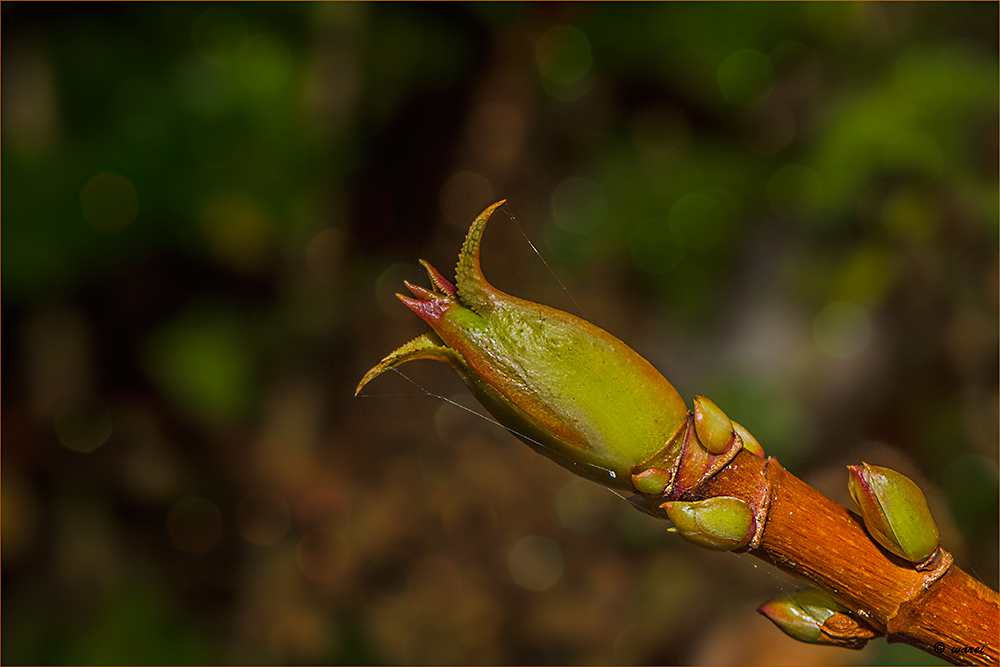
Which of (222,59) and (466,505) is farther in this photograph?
(466,505)

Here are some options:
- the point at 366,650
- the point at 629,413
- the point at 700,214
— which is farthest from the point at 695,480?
the point at 700,214

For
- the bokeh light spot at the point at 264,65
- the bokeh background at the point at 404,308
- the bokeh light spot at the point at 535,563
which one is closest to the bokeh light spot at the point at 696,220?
the bokeh background at the point at 404,308

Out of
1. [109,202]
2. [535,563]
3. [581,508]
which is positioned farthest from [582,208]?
[109,202]

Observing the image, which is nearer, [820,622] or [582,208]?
[820,622]

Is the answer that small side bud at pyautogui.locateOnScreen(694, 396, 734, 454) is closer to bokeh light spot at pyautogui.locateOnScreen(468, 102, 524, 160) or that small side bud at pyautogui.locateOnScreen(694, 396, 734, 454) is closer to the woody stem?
the woody stem

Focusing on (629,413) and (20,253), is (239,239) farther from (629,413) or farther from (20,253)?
(629,413)

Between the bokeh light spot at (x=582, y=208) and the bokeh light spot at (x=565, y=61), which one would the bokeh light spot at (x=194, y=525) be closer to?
the bokeh light spot at (x=582, y=208)

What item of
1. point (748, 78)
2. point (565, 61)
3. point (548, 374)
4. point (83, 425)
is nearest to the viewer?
point (548, 374)

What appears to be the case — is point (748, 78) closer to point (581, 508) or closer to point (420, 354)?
point (581, 508)
